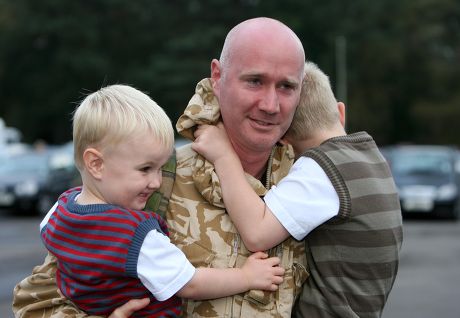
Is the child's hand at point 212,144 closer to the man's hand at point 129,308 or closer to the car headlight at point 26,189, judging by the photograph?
the man's hand at point 129,308

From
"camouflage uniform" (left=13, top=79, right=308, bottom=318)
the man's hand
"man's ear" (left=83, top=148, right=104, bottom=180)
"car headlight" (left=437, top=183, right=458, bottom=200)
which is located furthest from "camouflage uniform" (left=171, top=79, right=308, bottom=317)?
"car headlight" (left=437, top=183, right=458, bottom=200)

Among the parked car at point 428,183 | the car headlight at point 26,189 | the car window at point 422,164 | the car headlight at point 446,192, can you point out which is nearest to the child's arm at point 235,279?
the parked car at point 428,183

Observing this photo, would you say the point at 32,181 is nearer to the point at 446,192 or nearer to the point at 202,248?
the point at 446,192

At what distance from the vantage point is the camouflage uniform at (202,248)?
95.4 inches

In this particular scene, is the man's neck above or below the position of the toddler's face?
below

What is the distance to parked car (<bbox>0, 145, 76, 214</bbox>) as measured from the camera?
57.7 ft

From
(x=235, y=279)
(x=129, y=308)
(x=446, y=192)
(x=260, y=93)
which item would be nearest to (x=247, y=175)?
(x=260, y=93)

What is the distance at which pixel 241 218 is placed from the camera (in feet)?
7.97

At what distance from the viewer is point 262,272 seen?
239 centimetres

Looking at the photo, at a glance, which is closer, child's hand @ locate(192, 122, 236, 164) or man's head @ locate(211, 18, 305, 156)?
man's head @ locate(211, 18, 305, 156)

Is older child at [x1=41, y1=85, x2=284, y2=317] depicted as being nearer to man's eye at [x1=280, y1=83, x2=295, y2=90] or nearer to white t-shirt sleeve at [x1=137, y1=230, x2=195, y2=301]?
white t-shirt sleeve at [x1=137, y1=230, x2=195, y2=301]

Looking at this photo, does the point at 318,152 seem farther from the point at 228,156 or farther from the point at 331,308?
the point at 331,308

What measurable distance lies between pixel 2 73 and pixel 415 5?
29397 mm

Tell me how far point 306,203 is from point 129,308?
69 cm
